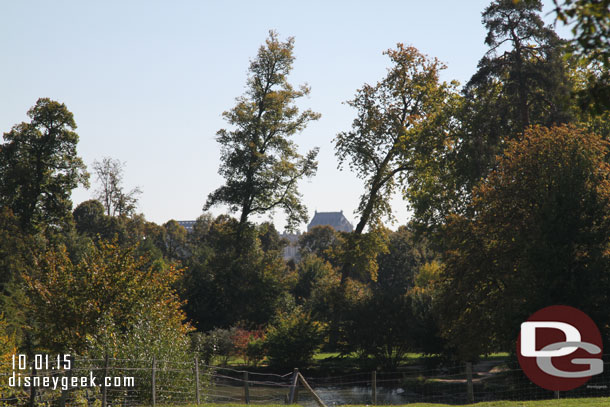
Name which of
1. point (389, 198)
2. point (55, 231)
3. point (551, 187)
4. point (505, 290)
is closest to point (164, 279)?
point (505, 290)

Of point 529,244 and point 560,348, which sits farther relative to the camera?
point 529,244

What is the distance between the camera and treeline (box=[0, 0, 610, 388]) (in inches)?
875

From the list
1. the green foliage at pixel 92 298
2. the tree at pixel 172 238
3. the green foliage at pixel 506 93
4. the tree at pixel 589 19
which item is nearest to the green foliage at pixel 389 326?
the green foliage at pixel 506 93

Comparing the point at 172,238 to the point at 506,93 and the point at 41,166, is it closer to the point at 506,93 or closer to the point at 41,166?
the point at 41,166

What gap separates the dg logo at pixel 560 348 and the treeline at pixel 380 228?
1.48 ft

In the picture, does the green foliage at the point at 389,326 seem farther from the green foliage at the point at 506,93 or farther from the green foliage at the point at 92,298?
the green foliage at the point at 92,298

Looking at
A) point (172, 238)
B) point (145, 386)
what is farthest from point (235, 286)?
point (172, 238)

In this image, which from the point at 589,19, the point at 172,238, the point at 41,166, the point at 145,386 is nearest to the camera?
the point at 589,19

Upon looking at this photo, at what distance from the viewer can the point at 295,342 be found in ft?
123

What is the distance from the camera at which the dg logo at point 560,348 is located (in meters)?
20.0

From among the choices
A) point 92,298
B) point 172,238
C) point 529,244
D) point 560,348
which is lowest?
point 560,348

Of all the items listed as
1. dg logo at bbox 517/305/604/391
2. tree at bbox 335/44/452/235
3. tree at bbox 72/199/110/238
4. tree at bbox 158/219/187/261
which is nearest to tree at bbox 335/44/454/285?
tree at bbox 335/44/452/235

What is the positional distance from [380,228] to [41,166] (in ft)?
77.4

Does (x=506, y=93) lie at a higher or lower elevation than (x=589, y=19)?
higher
